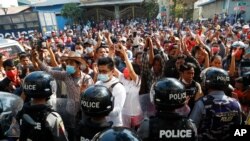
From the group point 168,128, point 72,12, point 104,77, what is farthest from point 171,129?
point 72,12

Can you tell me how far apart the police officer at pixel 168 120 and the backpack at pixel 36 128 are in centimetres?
80

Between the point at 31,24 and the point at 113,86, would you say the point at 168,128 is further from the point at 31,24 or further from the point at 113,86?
the point at 31,24

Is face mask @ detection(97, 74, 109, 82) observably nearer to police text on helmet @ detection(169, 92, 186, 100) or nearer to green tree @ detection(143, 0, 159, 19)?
police text on helmet @ detection(169, 92, 186, 100)

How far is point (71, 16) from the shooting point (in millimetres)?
36250

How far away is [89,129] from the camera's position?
225 cm

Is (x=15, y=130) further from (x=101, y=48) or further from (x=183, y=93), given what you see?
(x=101, y=48)

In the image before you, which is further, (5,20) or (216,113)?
(5,20)

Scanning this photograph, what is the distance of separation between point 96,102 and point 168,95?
58cm

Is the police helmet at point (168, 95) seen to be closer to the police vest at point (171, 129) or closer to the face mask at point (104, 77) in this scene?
the police vest at point (171, 129)

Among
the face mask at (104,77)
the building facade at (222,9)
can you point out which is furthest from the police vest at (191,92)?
the building facade at (222,9)

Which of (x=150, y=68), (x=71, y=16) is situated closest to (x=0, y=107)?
(x=150, y=68)

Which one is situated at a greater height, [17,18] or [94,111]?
[17,18]

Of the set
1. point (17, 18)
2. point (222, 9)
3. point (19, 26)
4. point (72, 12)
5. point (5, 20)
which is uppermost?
point (72, 12)

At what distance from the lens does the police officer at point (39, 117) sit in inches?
94.1
